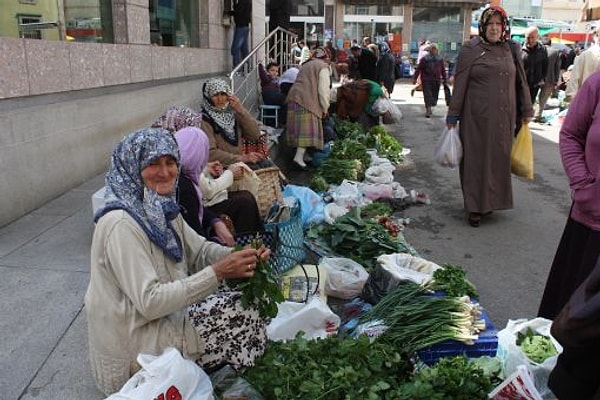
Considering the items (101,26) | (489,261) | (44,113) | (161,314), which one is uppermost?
(101,26)

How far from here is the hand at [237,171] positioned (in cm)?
409

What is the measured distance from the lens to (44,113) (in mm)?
4531

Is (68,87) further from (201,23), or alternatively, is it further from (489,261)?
(201,23)

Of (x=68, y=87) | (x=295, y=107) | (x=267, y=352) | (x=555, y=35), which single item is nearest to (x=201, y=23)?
(x=295, y=107)

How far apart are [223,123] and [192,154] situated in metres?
1.69

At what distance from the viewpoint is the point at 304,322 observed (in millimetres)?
3080

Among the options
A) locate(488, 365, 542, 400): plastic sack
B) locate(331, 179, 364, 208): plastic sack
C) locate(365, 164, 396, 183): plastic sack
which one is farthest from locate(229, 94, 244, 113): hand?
locate(488, 365, 542, 400): plastic sack

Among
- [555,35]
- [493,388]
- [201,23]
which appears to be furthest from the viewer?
[555,35]

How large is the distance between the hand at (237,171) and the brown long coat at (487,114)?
2.53 m

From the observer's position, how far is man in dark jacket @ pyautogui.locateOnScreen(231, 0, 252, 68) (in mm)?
9945

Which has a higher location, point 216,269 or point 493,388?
point 216,269

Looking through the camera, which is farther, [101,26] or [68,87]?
[101,26]

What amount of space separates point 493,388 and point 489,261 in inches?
97.8

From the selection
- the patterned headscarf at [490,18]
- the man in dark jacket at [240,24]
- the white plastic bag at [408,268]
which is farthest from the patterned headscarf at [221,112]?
the man in dark jacket at [240,24]
